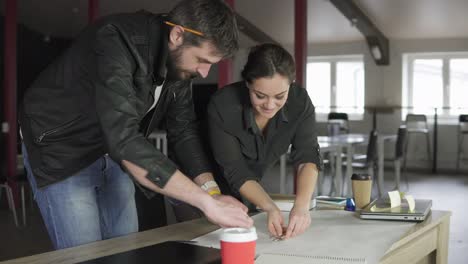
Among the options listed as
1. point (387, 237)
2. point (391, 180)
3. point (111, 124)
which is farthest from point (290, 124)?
point (391, 180)

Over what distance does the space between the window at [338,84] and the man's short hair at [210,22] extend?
33.9 feet

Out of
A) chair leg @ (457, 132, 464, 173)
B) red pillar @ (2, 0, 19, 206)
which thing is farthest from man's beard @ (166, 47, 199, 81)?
chair leg @ (457, 132, 464, 173)

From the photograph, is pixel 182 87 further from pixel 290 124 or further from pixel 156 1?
pixel 156 1

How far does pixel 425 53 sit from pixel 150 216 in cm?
983

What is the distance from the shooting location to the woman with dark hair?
74.9 inches

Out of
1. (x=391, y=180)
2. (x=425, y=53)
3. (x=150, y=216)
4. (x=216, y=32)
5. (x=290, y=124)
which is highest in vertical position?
(x=425, y=53)

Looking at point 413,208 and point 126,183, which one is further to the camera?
point 413,208

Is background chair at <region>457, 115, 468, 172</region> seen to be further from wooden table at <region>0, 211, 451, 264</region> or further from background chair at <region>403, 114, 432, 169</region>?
wooden table at <region>0, 211, 451, 264</region>

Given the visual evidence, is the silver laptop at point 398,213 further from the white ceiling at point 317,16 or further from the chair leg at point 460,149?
the chair leg at point 460,149

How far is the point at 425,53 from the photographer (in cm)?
Result: 1109

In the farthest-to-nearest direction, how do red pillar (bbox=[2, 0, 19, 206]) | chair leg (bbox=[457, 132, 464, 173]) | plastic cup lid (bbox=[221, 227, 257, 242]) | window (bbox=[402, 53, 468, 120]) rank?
window (bbox=[402, 53, 468, 120]) < chair leg (bbox=[457, 132, 464, 173]) < red pillar (bbox=[2, 0, 19, 206]) < plastic cup lid (bbox=[221, 227, 257, 242])

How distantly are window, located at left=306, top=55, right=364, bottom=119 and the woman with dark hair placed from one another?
9.71 m

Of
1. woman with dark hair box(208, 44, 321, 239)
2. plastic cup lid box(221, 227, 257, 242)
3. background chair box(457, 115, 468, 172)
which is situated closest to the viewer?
plastic cup lid box(221, 227, 257, 242)

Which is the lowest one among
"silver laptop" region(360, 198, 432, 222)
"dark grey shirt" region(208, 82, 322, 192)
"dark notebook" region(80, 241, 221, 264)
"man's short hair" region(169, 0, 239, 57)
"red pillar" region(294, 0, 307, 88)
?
"silver laptop" region(360, 198, 432, 222)
